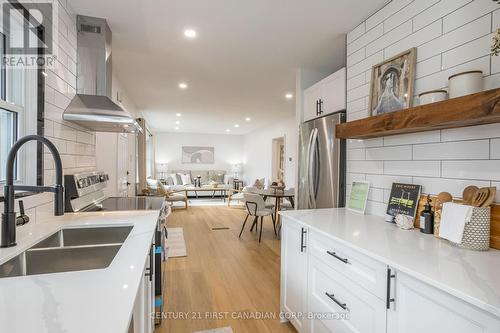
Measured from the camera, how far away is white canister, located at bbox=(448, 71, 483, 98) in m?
1.26

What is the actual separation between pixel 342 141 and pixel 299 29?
107cm

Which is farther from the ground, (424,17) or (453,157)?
(424,17)

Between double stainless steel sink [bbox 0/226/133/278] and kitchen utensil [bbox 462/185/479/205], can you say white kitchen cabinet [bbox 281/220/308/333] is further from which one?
double stainless steel sink [bbox 0/226/133/278]

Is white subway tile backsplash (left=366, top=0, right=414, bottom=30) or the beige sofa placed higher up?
white subway tile backsplash (left=366, top=0, right=414, bottom=30)

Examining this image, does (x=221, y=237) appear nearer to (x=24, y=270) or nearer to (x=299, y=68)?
(x=299, y=68)

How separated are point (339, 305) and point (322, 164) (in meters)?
1.41

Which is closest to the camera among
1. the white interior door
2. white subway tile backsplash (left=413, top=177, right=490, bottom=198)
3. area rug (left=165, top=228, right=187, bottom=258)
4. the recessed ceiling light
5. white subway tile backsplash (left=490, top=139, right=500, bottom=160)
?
white subway tile backsplash (left=490, top=139, right=500, bottom=160)

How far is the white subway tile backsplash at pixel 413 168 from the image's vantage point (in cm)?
156

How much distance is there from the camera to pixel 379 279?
1.13 metres

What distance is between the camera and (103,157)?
118 inches

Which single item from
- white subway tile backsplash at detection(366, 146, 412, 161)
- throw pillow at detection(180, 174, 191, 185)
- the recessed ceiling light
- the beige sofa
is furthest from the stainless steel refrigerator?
throw pillow at detection(180, 174, 191, 185)

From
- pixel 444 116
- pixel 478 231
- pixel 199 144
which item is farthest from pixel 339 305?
pixel 199 144

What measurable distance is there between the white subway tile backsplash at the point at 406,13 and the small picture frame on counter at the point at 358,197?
118 cm

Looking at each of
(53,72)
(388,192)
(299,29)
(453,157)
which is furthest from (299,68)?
(53,72)
